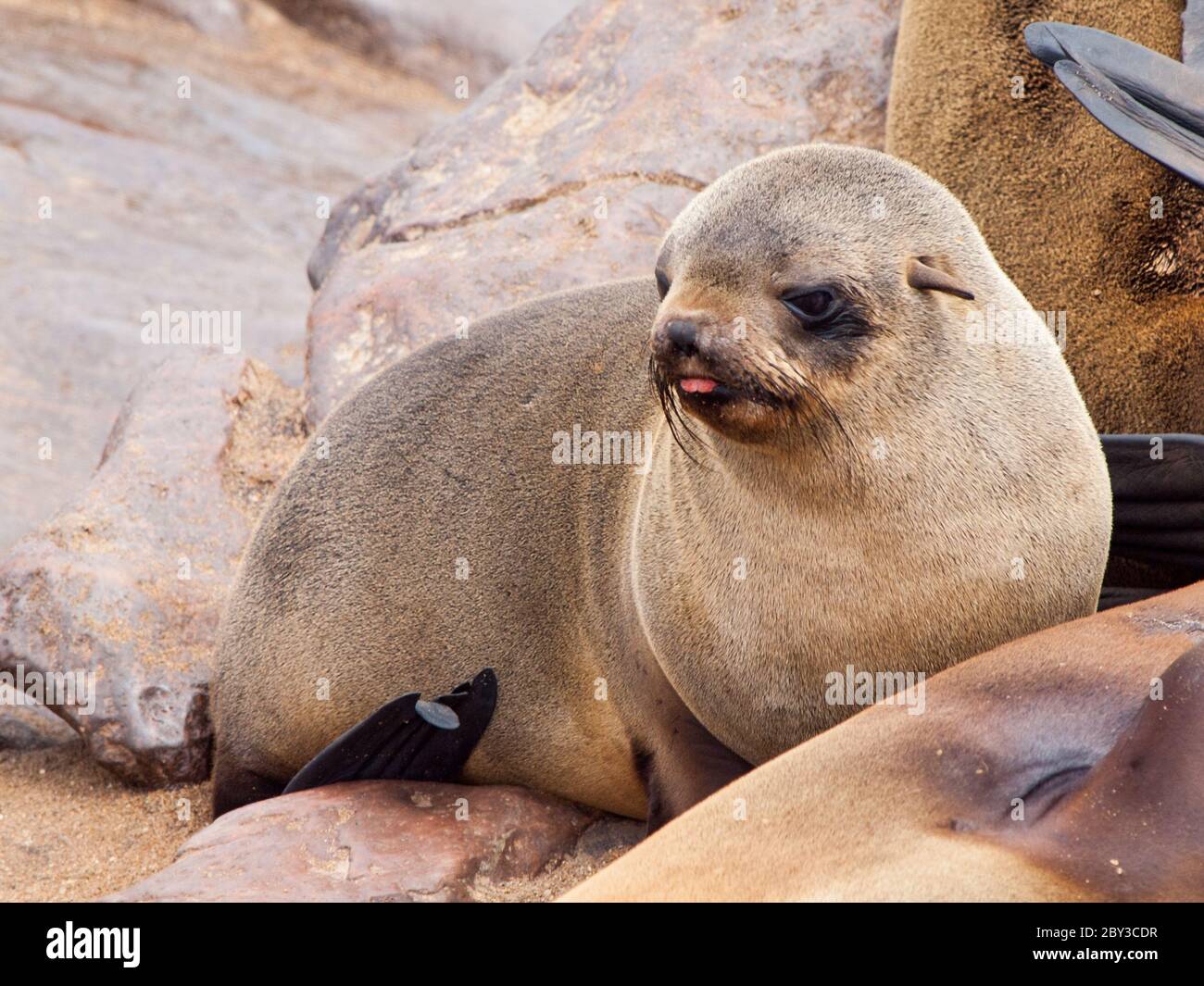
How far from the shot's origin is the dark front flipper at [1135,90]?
11.5ft

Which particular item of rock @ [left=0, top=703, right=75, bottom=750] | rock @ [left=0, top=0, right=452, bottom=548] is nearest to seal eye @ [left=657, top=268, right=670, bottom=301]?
rock @ [left=0, top=703, right=75, bottom=750]

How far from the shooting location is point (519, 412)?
153 inches

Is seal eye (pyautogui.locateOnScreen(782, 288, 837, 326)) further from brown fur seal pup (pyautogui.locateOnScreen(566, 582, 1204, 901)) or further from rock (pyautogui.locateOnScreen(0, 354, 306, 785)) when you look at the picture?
rock (pyautogui.locateOnScreen(0, 354, 306, 785))

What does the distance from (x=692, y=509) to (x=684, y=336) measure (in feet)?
2.00

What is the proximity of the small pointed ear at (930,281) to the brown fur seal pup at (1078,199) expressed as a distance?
180cm

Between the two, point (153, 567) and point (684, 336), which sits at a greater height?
point (684, 336)

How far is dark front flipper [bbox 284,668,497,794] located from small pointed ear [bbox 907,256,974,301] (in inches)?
57.2

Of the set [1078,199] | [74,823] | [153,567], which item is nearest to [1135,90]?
[1078,199]

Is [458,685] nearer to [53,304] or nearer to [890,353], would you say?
[890,353]

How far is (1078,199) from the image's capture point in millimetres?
4688

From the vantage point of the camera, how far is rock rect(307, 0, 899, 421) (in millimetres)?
5340

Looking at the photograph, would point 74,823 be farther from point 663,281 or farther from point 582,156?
point 582,156
